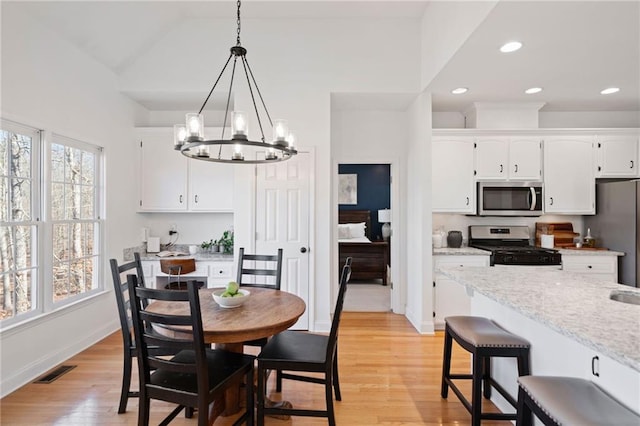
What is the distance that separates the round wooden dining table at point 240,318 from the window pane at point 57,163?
1.90m

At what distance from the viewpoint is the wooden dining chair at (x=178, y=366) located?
5.49 feet

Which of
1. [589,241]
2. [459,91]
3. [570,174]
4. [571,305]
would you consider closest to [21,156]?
[571,305]

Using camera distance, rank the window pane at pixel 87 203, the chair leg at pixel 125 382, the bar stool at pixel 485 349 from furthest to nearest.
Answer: the window pane at pixel 87 203, the chair leg at pixel 125 382, the bar stool at pixel 485 349

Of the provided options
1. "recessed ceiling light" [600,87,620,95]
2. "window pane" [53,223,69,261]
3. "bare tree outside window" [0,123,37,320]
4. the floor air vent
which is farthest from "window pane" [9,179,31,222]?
"recessed ceiling light" [600,87,620,95]

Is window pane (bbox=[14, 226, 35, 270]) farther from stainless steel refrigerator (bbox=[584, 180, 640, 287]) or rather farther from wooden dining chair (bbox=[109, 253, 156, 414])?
stainless steel refrigerator (bbox=[584, 180, 640, 287])

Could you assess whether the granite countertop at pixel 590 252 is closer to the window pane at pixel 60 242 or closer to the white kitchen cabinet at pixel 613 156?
the white kitchen cabinet at pixel 613 156

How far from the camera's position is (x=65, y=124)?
3203mm

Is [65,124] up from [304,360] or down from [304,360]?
up

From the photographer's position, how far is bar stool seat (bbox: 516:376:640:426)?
4.08 feet

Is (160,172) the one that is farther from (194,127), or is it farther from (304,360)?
(304,360)

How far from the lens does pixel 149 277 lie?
4180mm

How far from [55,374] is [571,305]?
372 cm

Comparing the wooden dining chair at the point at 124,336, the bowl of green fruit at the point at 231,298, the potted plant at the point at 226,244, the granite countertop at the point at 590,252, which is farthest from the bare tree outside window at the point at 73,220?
the granite countertop at the point at 590,252

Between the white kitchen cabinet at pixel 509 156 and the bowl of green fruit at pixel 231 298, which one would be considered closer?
the bowl of green fruit at pixel 231 298
